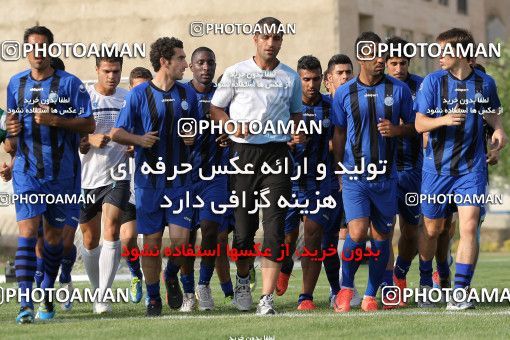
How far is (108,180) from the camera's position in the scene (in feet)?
51.4

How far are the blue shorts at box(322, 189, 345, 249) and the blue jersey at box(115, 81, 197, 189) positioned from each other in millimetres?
2263

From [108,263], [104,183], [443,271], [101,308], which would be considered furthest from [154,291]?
[443,271]

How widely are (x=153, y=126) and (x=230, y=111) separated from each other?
71 centimetres

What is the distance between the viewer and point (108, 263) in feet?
50.0

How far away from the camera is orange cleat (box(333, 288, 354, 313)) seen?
14508 mm

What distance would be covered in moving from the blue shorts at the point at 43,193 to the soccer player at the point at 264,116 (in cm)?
151

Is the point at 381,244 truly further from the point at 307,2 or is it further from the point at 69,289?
the point at 307,2

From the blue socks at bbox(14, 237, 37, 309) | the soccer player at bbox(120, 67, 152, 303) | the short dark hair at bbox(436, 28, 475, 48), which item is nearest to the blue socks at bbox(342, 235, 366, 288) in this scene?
the short dark hair at bbox(436, 28, 475, 48)

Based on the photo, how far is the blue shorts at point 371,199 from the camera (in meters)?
14.6

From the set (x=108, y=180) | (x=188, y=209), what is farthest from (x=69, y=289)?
(x=188, y=209)

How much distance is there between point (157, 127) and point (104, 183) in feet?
5.56

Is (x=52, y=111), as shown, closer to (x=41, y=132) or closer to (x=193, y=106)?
(x=41, y=132)

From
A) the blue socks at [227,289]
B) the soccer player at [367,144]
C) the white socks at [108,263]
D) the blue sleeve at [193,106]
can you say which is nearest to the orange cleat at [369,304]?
the soccer player at [367,144]

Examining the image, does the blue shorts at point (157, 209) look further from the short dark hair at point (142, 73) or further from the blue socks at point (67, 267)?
the short dark hair at point (142, 73)
